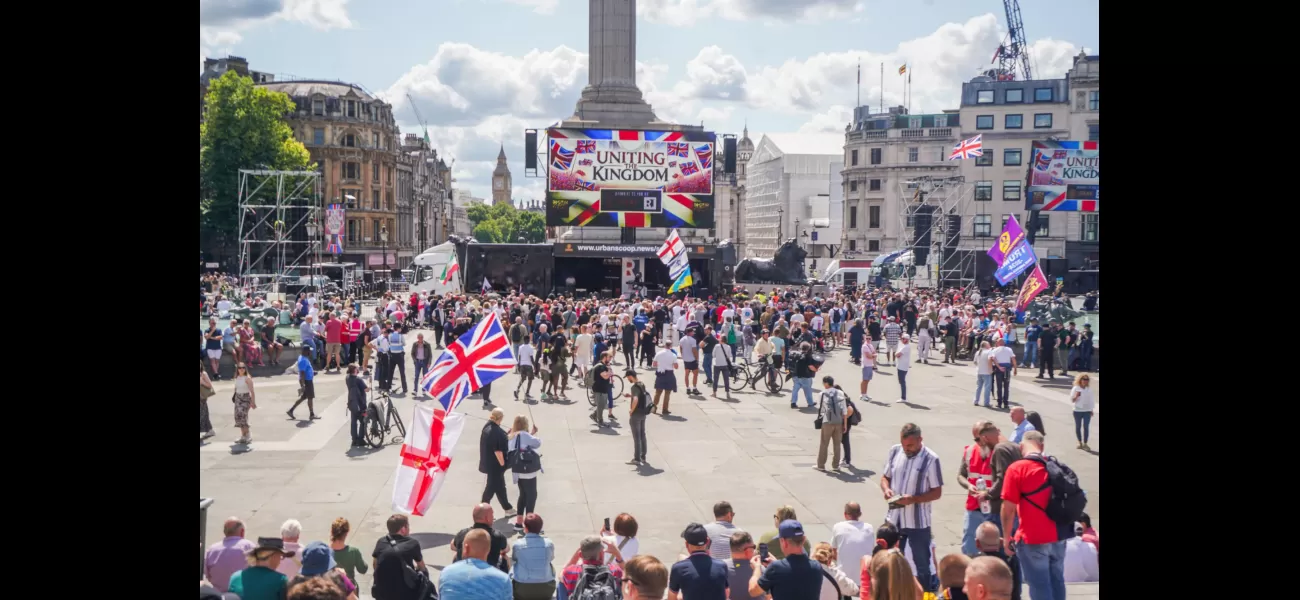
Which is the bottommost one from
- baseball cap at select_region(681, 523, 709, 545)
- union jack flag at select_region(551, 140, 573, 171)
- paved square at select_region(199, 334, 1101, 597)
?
paved square at select_region(199, 334, 1101, 597)

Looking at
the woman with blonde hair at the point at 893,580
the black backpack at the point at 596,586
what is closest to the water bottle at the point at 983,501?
the woman with blonde hair at the point at 893,580

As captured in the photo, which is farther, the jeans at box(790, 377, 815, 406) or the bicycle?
the jeans at box(790, 377, 815, 406)

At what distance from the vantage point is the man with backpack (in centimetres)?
739

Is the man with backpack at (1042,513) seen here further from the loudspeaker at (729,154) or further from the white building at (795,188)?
the white building at (795,188)

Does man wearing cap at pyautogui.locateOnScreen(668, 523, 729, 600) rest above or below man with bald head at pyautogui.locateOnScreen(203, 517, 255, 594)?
above

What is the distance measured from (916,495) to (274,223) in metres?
59.1

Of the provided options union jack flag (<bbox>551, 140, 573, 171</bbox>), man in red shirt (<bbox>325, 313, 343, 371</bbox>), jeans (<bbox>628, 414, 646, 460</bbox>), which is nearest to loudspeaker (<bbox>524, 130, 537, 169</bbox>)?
union jack flag (<bbox>551, 140, 573, 171</bbox>)

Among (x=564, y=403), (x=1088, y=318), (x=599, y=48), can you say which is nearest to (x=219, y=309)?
(x=564, y=403)

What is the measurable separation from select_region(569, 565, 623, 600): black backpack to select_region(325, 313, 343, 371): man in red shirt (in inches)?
780

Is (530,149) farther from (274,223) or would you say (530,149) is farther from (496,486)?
(496,486)

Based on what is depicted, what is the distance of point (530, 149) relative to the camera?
54.9 m

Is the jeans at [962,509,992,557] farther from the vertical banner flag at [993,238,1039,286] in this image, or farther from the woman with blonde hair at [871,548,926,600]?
the vertical banner flag at [993,238,1039,286]

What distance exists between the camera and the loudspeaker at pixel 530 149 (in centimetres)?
5450
